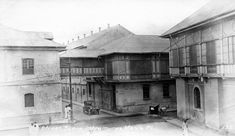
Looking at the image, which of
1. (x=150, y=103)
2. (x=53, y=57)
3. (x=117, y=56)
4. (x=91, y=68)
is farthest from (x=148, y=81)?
(x=53, y=57)

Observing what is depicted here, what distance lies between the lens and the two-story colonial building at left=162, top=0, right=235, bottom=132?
16953 mm

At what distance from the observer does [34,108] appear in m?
24.6

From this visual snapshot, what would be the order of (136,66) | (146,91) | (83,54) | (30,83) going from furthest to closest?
(83,54)
(146,91)
(136,66)
(30,83)

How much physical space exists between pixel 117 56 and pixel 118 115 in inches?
251

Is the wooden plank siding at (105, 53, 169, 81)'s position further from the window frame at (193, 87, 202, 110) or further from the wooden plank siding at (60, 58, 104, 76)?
the window frame at (193, 87, 202, 110)

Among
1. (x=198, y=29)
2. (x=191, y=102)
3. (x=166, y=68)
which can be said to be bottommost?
(x=191, y=102)

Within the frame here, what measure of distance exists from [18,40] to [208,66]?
16.6 m

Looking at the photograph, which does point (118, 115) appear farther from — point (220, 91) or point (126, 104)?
point (220, 91)

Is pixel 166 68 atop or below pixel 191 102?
atop

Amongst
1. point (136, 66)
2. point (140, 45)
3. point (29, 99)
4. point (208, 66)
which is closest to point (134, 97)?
point (136, 66)

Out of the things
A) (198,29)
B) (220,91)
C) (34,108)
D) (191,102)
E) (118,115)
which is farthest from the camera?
(118,115)

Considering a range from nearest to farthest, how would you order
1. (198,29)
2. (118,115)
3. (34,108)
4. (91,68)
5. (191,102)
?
(198,29) < (191,102) < (34,108) < (118,115) < (91,68)

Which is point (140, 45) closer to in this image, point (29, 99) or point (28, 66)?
point (28, 66)

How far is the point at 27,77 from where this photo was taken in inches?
955
